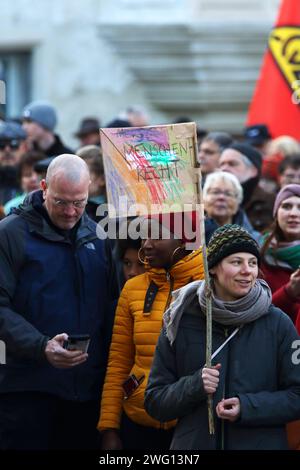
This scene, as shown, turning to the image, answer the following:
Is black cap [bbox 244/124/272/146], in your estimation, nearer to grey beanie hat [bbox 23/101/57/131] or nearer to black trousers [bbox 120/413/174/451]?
grey beanie hat [bbox 23/101/57/131]

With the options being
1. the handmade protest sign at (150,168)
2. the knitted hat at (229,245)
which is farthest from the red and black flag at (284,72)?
the knitted hat at (229,245)

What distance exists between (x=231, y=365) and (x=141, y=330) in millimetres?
715

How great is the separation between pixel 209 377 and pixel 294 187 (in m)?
1.77

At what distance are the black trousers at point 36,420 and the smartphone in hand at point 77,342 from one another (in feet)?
1.30

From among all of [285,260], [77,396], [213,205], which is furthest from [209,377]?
[213,205]

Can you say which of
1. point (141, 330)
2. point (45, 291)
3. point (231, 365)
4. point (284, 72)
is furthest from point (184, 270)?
point (284, 72)

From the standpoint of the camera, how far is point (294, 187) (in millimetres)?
7402

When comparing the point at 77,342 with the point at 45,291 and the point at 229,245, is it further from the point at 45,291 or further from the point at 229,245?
the point at 229,245

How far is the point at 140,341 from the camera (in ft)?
21.6

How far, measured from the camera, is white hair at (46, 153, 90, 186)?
21.4 ft

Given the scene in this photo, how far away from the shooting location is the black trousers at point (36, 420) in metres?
6.69

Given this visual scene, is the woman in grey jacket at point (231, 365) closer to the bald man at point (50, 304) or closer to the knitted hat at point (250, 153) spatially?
the bald man at point (50, 304)

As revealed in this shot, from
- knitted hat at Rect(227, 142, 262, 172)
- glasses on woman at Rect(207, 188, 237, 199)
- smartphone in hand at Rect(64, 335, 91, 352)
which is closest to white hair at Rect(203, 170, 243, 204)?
glasses on woman at Rect(207, 188, 237, 199)

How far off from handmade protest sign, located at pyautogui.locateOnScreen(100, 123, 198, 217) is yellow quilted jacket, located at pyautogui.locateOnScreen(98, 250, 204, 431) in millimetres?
381
